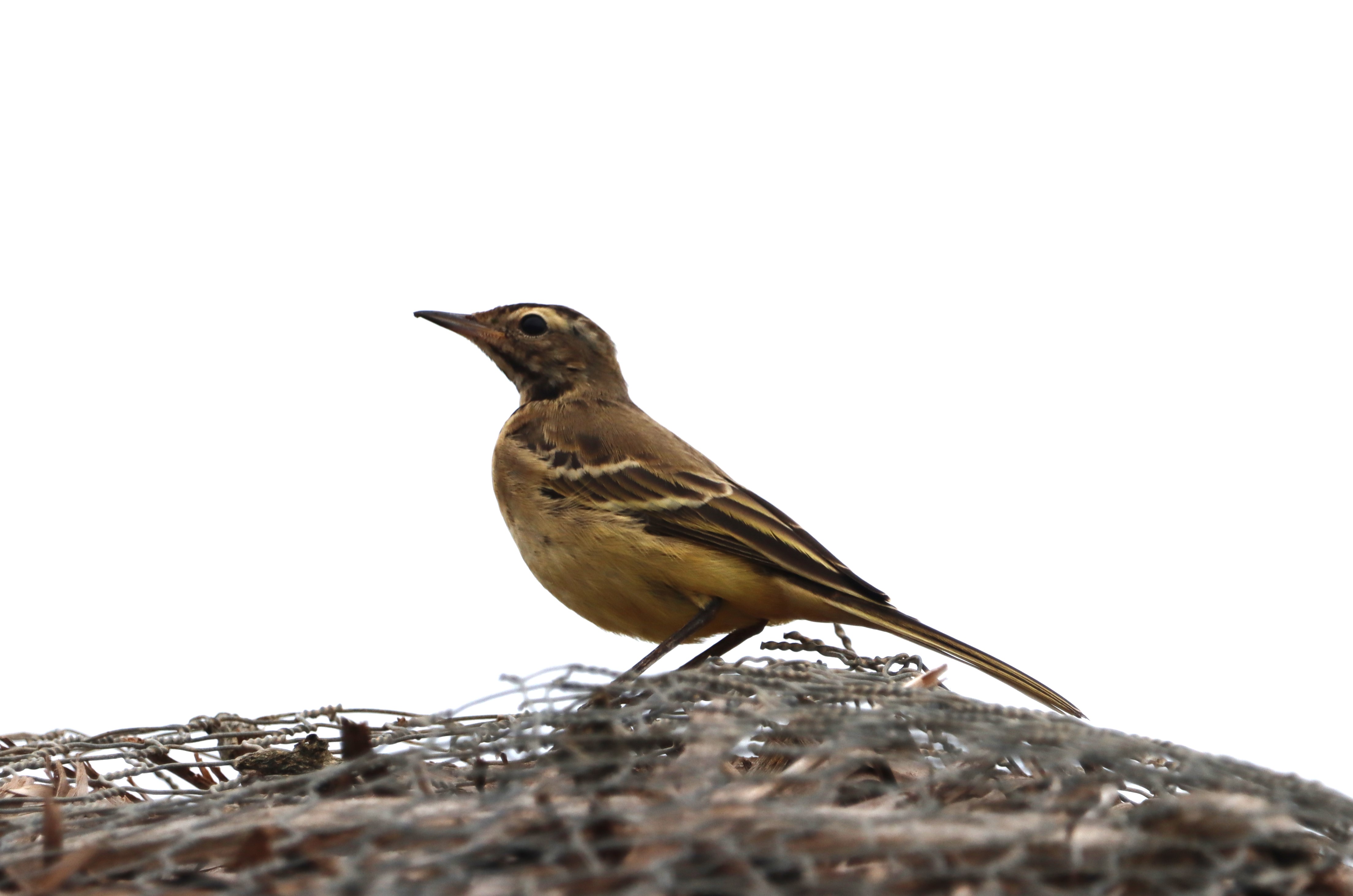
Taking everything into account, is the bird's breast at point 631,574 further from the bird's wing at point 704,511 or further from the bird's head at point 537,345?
the bird's head at point 537,345

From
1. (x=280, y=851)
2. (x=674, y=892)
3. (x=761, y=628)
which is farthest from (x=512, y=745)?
(x=761, y=628)

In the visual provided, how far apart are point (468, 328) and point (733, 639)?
10.5ft

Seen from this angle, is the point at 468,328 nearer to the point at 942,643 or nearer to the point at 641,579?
the point at 641,579

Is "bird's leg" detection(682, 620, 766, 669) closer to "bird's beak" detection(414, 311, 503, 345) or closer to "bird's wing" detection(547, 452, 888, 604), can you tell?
"bird's wing" detection(547, 452, 888, 604)

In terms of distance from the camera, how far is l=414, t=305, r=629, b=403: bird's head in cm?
995

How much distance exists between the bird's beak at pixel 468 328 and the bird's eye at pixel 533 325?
165mm

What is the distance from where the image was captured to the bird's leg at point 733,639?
8008mm

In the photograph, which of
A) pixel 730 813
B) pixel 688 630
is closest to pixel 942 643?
pixel 688 630

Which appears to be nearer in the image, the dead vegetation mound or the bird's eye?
the dead vegetation mound

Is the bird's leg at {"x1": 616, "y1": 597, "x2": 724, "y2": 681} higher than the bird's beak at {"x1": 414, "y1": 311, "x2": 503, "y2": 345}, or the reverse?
the bird's beak at {"x1": 414, "y1": 311, "x2": 503, "y2": 345}

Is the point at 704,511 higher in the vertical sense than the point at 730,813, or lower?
higher

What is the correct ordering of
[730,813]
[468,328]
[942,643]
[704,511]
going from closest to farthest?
1. [730,813]
2. [942,643]
3. [704,511]
4. [468,328]

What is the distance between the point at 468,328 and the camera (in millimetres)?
9898

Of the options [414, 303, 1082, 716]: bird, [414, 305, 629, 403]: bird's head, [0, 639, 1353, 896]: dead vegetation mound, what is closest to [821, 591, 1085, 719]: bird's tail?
[414, 303, 1082, 716]: bird
